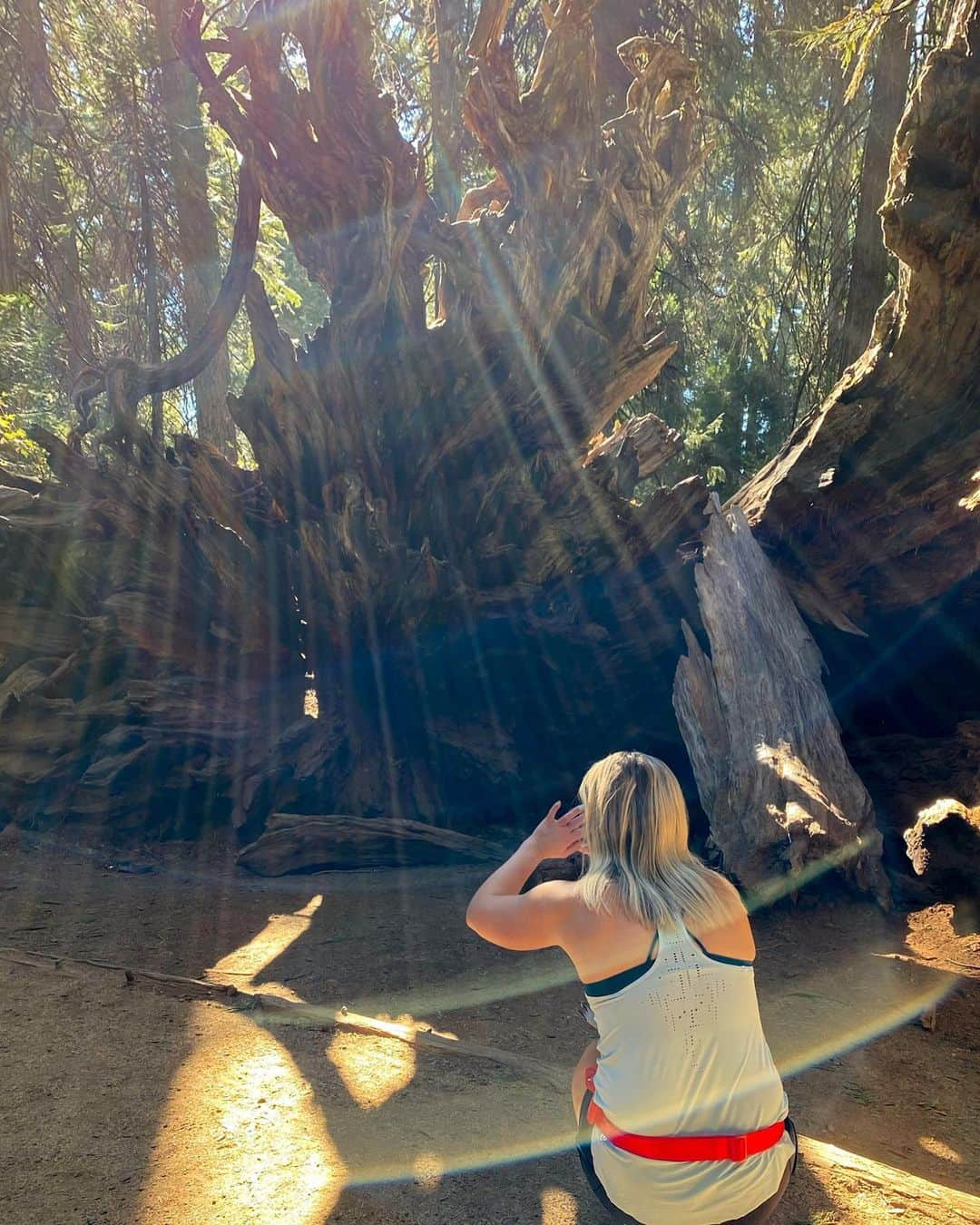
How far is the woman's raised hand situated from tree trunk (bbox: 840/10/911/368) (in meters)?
7.85

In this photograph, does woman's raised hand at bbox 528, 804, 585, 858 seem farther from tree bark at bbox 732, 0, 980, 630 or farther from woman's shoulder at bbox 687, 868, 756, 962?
tree bark at bbox 732, 0, 980, 630

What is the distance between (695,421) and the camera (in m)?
13.5

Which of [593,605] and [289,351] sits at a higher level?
[289,351]

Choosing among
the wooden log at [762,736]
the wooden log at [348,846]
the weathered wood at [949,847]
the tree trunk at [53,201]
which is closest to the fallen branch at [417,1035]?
the wooden log at [762,736]

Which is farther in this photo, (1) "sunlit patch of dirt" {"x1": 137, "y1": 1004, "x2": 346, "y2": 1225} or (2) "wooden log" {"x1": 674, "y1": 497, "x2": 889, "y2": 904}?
(2) "wooden log" {"x1": 674, "y1": 497, "x2": 889, "y2": 904}

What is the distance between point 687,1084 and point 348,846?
4.83 m

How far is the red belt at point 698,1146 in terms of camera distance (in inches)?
80.3

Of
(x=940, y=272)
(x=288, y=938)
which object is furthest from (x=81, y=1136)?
(x=940, y=272)

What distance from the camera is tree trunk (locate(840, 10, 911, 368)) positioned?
873 centimetres

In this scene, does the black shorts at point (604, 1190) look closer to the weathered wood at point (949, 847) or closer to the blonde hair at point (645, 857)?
the blonde hair at point (645, 857)

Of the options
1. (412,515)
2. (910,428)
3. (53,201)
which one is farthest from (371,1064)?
(53,201)

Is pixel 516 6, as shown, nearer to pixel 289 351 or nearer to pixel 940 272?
pixel 289 351

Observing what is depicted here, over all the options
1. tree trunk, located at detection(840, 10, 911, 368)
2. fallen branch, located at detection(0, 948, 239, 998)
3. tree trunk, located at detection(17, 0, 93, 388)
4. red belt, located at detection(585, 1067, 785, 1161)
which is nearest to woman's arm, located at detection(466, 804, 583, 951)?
red belt, located at detection(585, 1067, 785, 1161)

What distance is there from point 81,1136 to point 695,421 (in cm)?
1227
